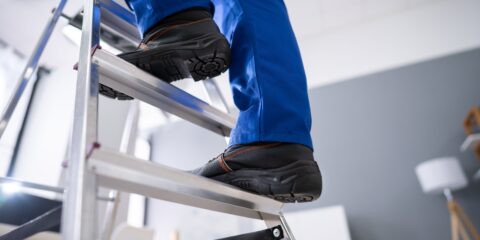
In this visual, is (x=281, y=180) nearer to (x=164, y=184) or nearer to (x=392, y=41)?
(x=164, y=184)

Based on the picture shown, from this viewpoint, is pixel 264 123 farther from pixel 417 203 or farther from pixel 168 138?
pixel 168 138

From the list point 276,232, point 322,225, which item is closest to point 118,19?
point 276,232

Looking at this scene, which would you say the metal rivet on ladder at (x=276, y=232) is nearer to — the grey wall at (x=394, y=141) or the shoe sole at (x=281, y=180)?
the shoe sole at (x=281, y=180)

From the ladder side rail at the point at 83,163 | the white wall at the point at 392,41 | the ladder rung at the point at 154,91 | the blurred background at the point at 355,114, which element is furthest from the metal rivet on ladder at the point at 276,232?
the white wall at the point at 392,41

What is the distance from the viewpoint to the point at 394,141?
10.4 feet

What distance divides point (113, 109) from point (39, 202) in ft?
2.98

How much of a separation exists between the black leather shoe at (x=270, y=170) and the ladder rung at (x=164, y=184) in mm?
31

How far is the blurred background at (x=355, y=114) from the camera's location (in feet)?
8.95

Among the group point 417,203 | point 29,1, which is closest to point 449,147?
point 417,203

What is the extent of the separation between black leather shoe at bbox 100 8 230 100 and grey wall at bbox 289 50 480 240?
2777 mm

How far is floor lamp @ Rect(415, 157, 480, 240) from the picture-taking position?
251 centimetres

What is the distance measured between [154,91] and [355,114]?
122 inches

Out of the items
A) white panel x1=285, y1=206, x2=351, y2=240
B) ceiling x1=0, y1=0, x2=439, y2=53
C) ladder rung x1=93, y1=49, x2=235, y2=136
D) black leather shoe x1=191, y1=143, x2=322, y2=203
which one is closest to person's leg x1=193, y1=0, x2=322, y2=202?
black leather shoe x1=191, y1=143, x2=322, y2=203

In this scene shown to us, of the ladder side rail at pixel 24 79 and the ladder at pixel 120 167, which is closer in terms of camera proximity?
the ladder at pixel 120 167
